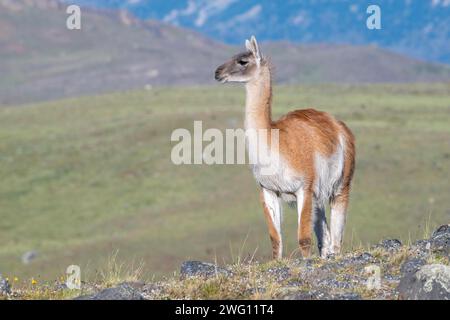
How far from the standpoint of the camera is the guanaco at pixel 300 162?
1080cm

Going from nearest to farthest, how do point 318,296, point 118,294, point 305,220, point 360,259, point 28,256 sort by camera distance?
1. point 118,294
2. point 318,296
3. point 360,259
4. point 305,220
5. point 28,256

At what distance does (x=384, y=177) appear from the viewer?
45.3 metres

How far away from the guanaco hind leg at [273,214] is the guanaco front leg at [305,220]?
0.86ft

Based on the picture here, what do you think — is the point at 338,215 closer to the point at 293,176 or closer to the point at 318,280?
the point at 293,176

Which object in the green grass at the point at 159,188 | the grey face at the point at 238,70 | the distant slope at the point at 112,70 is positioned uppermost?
the distant slope at the point at 112,70

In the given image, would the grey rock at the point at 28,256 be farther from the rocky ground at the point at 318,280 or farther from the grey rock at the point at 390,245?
the rocky ground at the point at 318,280

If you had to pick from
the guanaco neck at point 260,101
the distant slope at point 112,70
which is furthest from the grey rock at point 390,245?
the distant slope at point 112,70

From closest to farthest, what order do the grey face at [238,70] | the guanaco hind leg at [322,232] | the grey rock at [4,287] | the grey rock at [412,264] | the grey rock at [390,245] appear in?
1. the grey rock at [4,287]
2. the grey rock at [412,264]
3. the grey rock at [390,245]
4. the grey face at [238,70]
5. the guanaco hind leg at [322,232]

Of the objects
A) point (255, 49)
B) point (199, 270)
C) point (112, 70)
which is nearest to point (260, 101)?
point (255, 49)

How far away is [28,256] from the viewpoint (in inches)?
1508

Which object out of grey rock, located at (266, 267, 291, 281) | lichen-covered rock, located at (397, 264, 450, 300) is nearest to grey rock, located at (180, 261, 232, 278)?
grey rock, located at (266, 267, 291, 281)

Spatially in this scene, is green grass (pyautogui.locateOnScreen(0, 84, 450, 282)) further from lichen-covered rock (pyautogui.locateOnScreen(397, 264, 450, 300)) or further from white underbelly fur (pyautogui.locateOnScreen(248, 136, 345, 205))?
lichen-covered rock (pyautogui.locateOnScreen(397, 264, 450, 300))

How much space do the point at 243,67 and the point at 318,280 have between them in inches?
131
